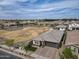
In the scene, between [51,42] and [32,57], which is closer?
[32,57]

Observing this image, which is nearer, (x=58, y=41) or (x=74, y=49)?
(x=74, y=49)

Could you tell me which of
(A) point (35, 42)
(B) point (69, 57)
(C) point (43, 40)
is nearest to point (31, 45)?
(A) point (35, 42)

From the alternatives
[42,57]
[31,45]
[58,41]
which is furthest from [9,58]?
[58,41]

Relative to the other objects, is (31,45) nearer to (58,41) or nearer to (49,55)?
(58,41)

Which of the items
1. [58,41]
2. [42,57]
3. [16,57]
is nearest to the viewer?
[42,57]

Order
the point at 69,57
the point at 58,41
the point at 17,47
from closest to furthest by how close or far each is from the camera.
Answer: the point at 69,57
the point at 58,41
the point at 17,47

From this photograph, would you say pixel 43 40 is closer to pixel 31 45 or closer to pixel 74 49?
pixel 31 45

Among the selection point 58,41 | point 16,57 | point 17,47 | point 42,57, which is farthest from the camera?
point 17,47

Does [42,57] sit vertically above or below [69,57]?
below

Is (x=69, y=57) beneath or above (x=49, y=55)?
above
